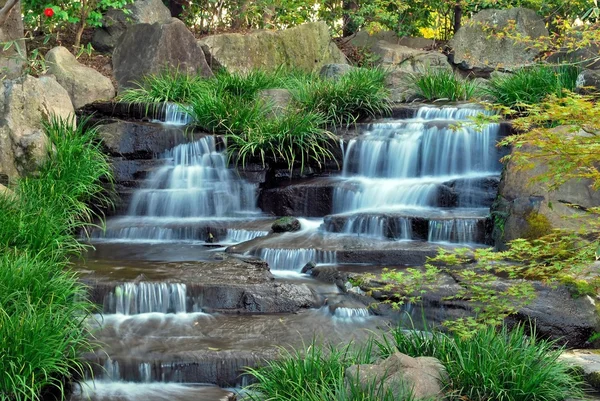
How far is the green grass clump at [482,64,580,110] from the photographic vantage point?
36.7 ft

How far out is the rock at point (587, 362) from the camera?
4.71 meters

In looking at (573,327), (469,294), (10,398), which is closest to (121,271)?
(10,398)

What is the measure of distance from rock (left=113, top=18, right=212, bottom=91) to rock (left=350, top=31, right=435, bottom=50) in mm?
5095

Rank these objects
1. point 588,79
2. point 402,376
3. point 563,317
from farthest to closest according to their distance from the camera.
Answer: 1. point 588,79
2. point 563,317
3. point 402,376

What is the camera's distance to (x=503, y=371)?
4422mm

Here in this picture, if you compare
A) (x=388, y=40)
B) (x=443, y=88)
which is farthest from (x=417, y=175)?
(x=388, y=40)

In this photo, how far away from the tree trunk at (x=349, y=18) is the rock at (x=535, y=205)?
36.2 feet

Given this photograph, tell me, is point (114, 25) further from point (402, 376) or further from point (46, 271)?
point (402, 376)

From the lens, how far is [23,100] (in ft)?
32.9

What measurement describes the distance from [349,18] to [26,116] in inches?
423

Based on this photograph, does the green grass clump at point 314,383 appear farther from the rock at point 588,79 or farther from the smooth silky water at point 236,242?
the rock at point 588,79

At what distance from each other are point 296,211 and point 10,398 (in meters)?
5.48

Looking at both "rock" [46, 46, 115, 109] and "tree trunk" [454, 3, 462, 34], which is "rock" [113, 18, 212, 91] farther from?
"tree trunk" [454, 3, 462, 34]

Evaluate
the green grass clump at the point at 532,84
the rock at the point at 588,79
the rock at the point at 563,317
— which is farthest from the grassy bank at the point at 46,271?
the rock at the point at 588,79
